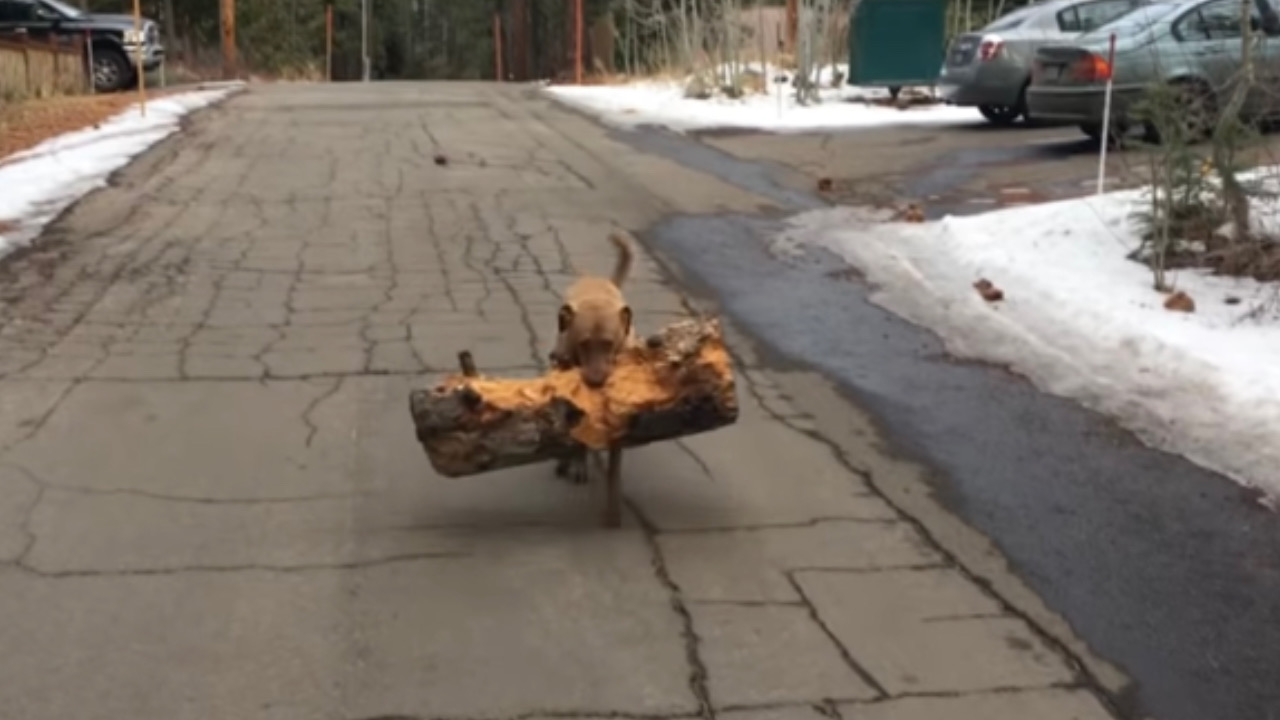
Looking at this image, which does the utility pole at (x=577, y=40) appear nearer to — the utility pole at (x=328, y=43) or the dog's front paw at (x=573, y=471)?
the utility pole at (x=328, y=43)

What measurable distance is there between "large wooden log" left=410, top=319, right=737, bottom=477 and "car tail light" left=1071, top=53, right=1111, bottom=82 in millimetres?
11376

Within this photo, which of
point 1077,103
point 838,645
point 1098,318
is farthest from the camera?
point 1077,103

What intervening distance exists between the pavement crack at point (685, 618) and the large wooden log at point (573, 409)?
0.37 m

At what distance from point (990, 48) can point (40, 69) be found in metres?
14.8

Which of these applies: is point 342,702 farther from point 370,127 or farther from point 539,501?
point 370,127

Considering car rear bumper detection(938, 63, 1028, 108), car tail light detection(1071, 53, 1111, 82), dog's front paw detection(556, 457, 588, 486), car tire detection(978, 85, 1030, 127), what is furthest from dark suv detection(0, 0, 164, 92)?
dog's front paw detection(556, 457, 588, 486)

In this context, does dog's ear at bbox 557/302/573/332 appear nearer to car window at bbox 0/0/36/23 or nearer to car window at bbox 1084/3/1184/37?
car window at bbox 1084/3/1184/37

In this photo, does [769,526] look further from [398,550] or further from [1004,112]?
[1004,112]

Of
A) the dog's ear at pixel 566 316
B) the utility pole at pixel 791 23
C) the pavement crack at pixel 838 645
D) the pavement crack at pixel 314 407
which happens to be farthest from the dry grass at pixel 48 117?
the pavement crack at pixel 838 645

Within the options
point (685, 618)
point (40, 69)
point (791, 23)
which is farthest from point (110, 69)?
point (685, 618)

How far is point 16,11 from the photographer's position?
2850 centimetres

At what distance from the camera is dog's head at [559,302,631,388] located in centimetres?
508

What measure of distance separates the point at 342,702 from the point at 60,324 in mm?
5084

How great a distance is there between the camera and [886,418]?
266 inches
